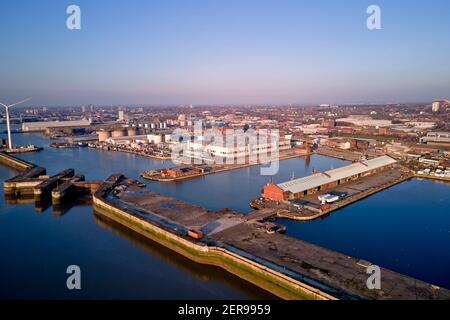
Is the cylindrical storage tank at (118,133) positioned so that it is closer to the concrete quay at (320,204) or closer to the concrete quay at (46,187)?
the concrete quay at (46,187)

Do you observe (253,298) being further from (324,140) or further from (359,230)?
(324,140)

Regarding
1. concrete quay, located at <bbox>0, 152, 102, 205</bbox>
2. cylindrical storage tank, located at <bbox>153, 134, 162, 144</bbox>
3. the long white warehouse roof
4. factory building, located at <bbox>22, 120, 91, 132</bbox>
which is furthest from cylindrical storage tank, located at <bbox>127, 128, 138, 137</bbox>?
the long white warehouse roof

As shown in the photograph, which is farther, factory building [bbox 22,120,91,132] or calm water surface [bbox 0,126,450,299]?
factory building [bbox 22,120,91,132]

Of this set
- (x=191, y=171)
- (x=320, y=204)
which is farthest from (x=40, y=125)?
(x=320, y=204)

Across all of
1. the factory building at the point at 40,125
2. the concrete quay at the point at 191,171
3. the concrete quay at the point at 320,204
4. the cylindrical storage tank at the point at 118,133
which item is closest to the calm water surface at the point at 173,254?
the concrete quay at the point at 320,204

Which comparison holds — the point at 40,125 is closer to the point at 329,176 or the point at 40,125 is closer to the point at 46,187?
the point at 46,187

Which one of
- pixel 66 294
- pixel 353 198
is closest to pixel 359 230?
pixel 353 198

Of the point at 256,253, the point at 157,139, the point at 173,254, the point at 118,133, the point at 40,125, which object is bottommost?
the point at 173,254

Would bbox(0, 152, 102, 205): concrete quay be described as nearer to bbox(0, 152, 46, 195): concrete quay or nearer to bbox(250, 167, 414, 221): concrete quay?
bbox(0, 152, 46, 195): concrete quay
